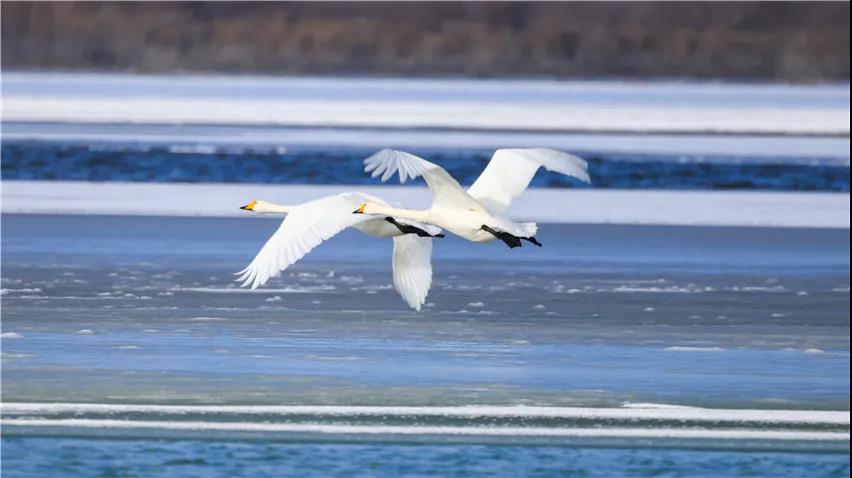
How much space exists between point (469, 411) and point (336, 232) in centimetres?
85

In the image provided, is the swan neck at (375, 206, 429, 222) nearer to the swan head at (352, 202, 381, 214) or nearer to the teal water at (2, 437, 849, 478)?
the swan head at (352, 202, 381, 214)

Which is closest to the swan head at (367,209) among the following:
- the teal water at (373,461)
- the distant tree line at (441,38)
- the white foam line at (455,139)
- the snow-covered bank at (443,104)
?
the teal water at (373,461)

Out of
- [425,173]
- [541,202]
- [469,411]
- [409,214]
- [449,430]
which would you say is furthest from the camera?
[541,202]

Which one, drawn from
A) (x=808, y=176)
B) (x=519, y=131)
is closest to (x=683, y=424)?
(x=808, y=176)

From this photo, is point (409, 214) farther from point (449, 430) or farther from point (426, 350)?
point (449, 430)

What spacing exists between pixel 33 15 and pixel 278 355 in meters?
26.5

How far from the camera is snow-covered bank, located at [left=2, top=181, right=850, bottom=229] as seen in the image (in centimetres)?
1051

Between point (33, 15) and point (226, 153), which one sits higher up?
point (33, 15)

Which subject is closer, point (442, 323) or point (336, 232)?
point (336, 232)

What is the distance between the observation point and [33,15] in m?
32.0

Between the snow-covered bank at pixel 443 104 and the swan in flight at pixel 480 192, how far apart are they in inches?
401

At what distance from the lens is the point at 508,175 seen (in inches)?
262

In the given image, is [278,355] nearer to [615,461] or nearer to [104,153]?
[615,461]

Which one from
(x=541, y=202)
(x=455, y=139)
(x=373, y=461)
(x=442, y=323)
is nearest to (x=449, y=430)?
(x=373, y=461)
